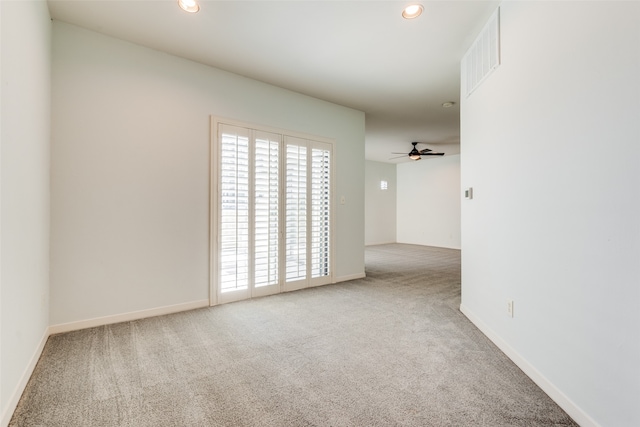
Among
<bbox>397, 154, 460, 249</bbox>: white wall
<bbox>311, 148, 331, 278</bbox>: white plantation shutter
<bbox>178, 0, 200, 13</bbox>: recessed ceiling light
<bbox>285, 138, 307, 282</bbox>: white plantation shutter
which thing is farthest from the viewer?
<bbox>397, 154, 460, 249</bbox>: white wall

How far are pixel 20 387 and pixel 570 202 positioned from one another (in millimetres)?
3279

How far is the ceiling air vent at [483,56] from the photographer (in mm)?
2381

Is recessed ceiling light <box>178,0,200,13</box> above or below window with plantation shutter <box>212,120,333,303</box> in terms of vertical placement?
above

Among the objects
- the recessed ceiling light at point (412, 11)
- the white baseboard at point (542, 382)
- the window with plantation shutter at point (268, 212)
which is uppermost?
the recessed ceiling light at point (412, 11)

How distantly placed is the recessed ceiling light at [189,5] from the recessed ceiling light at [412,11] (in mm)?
1670

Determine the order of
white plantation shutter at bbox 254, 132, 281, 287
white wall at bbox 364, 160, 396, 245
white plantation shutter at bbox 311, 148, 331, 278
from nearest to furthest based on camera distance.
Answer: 1. white plantation shutter at bbox 254, 132, 281, 287
2. white plantation shutter at bbox 311, 148, 331, 278
3. white wall at bbox 364, 160, 396, 245

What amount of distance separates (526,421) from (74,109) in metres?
4.01

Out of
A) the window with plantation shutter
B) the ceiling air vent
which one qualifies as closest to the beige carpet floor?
the window with plantation shutter

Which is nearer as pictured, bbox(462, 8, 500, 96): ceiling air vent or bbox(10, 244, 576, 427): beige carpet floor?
bbox(10, 244, 576, 427): beige carpet floor

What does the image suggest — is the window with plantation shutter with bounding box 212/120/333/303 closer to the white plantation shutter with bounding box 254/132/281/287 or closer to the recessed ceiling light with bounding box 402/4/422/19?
the white plantation shutter with bounding box 254/132/281/287

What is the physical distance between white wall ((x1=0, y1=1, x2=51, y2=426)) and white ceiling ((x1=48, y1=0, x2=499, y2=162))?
0.69 meters

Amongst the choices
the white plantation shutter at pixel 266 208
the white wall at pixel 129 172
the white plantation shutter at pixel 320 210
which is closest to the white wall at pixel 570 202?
the white plantation shutter at pixel 320 210

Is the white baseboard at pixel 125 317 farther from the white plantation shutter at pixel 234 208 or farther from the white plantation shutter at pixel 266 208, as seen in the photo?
the white plantation shutter at pixel 266 208

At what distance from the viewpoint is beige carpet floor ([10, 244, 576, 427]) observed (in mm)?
1572
